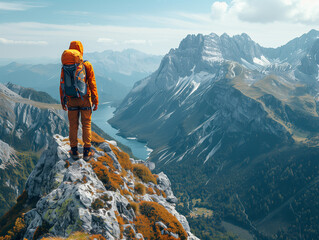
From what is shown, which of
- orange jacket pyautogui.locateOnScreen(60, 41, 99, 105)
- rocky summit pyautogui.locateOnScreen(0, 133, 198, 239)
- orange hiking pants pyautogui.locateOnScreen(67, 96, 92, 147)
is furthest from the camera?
rocky summit pyautogui.locateOnScreen(0, 133, 198, 239)

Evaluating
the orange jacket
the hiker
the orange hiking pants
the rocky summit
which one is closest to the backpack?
the hiker

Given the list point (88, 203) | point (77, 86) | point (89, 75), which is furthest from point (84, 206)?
point (89, 75)

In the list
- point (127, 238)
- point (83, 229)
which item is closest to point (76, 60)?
point (83, 229)

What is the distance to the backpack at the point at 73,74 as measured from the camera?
72.1 ft

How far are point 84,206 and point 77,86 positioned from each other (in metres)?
12.4

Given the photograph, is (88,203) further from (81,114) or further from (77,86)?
(77,86)

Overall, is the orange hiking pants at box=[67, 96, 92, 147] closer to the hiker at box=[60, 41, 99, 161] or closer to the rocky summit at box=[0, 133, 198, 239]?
the hiker at box=[60, 41, 99, 161]

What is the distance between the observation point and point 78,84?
22094 mm

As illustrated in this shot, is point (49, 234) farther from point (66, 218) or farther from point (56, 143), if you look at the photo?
point (56, 143)

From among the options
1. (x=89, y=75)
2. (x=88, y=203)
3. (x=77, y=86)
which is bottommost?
(x=88, y=203)

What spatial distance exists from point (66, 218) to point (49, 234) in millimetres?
2062

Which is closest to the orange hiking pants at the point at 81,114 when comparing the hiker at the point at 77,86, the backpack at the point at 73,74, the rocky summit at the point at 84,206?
the hiker at the point at 77,86

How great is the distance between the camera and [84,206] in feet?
82.8

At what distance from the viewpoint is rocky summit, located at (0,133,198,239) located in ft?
80.9
